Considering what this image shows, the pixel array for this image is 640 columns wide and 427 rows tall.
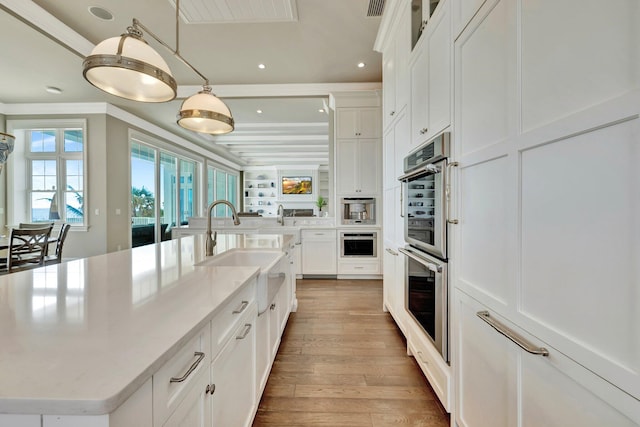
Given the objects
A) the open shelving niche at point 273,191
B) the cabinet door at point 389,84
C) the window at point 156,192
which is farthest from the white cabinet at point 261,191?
the cabinet door at point 389,84

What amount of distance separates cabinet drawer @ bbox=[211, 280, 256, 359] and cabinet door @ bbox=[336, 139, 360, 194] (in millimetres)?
3430

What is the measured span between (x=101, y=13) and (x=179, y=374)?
390cm

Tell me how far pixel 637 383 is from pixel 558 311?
0.71 feet

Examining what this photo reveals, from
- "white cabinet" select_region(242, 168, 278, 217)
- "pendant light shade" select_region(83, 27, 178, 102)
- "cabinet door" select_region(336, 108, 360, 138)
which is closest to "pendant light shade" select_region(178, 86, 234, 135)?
"pendant light shade" select_region(83, 27, 178, 102)

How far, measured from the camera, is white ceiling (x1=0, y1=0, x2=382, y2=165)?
112 inches

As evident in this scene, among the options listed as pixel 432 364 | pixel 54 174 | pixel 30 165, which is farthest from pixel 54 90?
pixel 432 364

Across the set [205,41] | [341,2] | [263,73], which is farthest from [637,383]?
[263,73]

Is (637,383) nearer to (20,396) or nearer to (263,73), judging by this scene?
(20,396)

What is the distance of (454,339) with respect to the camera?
1.38 m

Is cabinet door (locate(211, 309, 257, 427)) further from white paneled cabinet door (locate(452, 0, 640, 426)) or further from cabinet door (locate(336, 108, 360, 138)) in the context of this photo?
cabinet door (locate(336, 108, 360, 138))

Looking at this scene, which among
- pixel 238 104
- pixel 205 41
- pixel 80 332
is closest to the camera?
pixel 80 332

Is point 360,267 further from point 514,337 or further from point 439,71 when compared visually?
point 514,337

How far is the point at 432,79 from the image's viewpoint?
1.66 meters

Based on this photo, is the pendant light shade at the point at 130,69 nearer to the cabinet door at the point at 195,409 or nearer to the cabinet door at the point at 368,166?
the cabinet door at the point at 195,409
